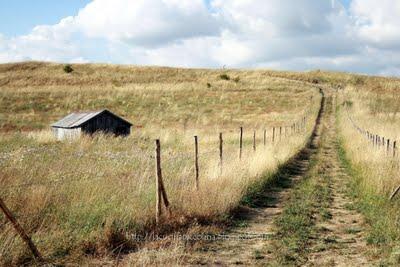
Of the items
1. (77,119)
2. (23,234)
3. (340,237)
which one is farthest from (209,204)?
(77,119)

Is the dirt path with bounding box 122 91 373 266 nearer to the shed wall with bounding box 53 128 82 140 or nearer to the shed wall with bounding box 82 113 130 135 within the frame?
the shed wall with bounding box 53 128 82 140

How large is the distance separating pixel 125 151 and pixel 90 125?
34.4 ft

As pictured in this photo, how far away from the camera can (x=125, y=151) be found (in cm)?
2109

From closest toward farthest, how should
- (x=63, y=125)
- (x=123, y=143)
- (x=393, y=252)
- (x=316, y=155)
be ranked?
(x=393, y=252) < (x=316, y=155) < (x=123, y=143) < (x=63, y=125)

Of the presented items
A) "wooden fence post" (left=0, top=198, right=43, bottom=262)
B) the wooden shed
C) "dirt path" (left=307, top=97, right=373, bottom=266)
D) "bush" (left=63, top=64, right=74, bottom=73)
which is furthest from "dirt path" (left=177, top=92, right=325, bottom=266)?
"bush" (left=63, top=64, right=74, bottom=73)

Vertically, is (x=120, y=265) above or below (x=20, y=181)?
below

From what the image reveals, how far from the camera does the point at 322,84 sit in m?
76.4

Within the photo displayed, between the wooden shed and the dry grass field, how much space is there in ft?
3.87

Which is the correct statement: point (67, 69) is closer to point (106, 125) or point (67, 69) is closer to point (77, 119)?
point (77, 119)

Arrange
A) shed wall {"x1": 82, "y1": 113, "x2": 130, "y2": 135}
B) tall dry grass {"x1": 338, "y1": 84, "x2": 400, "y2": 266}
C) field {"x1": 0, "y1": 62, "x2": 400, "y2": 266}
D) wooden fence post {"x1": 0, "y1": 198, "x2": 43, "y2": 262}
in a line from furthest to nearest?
shed wall {"x1": 82, "y1": 113, "x2": 130, "y2": 135}, tall dry grass {"x1": 338, "y1": 84, "x2": 400, "y2": 266}, field {"x1": 0, "y1": 62, "x2": 400, "y2": 266}, wooden fence post {"x1": 0, "y1": 198, "x2": 43, "y2": 262}

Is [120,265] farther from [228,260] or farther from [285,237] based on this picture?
[285,237]

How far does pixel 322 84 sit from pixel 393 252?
72067 millimetres

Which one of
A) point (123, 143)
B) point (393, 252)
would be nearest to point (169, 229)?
point (393, 252)

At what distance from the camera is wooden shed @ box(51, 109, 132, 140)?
30.3 metres
